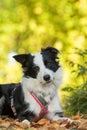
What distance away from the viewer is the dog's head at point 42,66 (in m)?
7.78

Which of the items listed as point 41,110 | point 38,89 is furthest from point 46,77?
point 41,110

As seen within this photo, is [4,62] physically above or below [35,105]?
above

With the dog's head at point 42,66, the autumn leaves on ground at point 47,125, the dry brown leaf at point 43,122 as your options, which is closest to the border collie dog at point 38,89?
the dog's head at point 42,66

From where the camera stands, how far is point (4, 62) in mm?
16438

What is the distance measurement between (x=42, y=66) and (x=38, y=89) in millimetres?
364

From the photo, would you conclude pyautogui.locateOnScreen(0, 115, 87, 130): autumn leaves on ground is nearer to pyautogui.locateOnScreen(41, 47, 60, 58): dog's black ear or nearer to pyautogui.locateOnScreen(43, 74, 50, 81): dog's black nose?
pyautogui.locateOnScreen(43, 74, 50, 81): dog's black nose

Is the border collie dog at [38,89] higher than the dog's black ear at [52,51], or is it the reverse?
the dog's black ear at [52,51]

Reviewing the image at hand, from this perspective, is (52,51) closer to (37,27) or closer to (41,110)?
(41,110)

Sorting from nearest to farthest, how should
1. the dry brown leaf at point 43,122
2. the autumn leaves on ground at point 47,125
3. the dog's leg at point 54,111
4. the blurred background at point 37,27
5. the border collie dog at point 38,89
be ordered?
the autumn leaves on ground at point 47,125, the dry brown leaf at point 43,122, the border collie dog at point 38,89, the dog's leg at point 54,111, the blurred background at point 37,27

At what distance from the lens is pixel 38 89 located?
8039 mm

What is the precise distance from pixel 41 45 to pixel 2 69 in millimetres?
1195

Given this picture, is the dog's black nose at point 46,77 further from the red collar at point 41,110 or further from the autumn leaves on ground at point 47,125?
the autumn leaves on ground at point 47,125

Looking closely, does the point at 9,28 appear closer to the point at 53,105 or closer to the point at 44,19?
the point at 44,19

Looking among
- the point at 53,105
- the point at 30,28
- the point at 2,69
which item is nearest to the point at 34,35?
the point at 30,28
